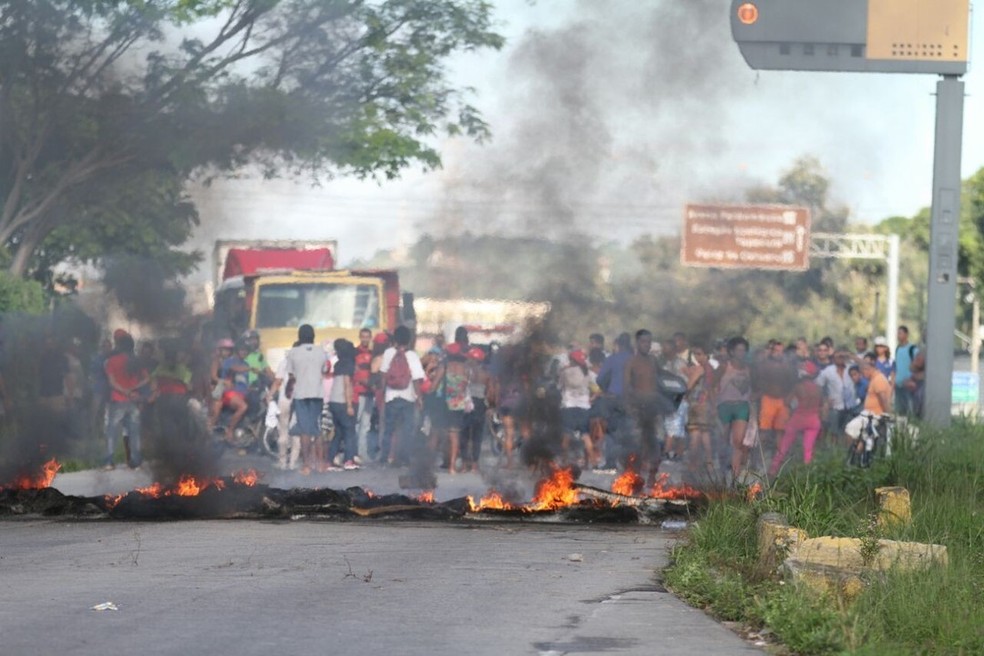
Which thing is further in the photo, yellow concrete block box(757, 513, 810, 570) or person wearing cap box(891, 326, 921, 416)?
person wearing cap box(891, 326, 921, 416)

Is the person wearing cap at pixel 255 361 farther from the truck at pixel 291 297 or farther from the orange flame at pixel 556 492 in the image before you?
the orange flame at pixel 556 492

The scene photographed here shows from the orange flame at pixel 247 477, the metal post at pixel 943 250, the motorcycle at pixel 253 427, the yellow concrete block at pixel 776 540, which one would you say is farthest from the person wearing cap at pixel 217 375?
the yellow concrete block at pixel 776 540

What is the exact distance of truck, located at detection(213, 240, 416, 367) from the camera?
17891mm

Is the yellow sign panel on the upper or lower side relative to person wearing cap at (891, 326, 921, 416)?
upper

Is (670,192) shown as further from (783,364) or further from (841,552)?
(841,552)

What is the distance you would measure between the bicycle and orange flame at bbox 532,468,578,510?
229 centimetres

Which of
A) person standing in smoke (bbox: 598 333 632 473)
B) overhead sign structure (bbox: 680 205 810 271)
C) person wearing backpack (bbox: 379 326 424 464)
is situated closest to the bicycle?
overhead sign structure (bbox: 680 205 810 271)

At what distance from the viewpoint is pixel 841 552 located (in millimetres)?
8453

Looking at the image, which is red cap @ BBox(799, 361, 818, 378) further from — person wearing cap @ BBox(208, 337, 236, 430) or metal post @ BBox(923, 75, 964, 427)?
person wearing cap @ BBox(208, 337, 236, 430)

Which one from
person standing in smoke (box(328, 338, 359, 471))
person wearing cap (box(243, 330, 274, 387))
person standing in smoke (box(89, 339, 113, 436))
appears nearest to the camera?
person standing in smoke (box(89, 339, 113, 436))

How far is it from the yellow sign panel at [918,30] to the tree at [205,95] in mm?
3212

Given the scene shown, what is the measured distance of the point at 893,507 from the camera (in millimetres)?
10438

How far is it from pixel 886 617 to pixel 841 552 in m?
1.08

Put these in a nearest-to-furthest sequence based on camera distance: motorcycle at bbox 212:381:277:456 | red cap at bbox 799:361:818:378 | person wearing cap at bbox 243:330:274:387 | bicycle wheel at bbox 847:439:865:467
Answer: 1. bicycle wheel at bbox 847:439:865:467
2. motorcycle at bbox 212:381:277:456
3. red cap at bbox 799:361:818:378
4. person wearing cap at bbox 243:330:274:387
